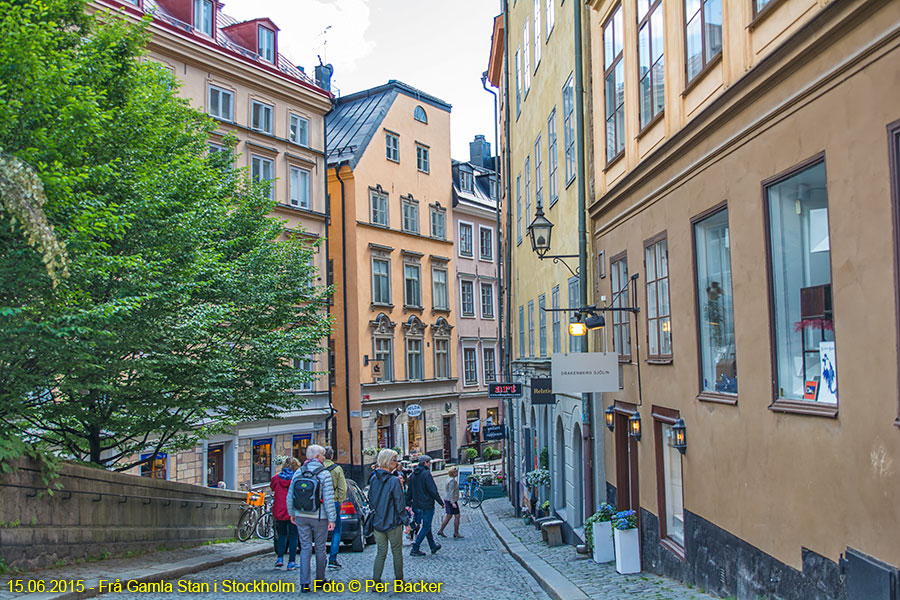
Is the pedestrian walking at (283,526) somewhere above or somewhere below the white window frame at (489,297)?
below

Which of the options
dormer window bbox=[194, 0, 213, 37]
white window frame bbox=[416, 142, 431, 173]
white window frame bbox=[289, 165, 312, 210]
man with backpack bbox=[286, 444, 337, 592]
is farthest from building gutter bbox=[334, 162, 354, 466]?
man with backpack bbox=[286, 444, 337, 592]

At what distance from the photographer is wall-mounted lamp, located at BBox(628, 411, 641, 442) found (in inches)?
487

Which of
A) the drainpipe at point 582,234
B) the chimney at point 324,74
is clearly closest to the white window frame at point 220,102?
the chimney at point 324,74

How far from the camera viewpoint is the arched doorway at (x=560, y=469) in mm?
19125

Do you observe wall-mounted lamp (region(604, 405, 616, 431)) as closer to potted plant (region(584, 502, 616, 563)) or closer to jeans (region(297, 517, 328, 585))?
potted plant (region(584, 502, 616, 563))

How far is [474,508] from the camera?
2998 centimetres

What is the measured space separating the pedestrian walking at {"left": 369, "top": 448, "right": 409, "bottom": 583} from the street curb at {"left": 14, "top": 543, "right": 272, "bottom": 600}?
2.77 m

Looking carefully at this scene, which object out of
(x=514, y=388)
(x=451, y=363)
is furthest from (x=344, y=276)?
(x=514, y=388)

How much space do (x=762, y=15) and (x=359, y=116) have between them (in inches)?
1366

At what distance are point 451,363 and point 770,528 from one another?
3618 cm

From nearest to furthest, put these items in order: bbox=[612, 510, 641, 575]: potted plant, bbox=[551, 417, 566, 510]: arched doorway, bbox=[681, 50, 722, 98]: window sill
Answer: bbox=[681, 50, 722, 98]: window sill → bbox=[612, 510, 641, 575]: potted plant → bbox=[551, 417, 566, 510]: arched doorway

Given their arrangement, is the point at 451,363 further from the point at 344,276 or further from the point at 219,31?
the point at 219,31

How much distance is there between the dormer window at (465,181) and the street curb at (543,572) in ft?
96.6

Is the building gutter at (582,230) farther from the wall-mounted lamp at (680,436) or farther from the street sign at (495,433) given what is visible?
the street sign at (495,433)
